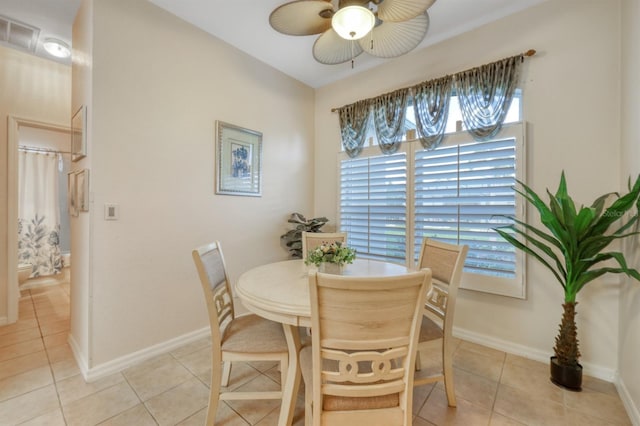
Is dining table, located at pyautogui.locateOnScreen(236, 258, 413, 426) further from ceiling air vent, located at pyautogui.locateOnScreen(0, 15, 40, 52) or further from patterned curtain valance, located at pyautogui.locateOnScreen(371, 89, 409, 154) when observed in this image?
ceiling air vent, located at pyautogui.locateOnScreen(0, 15, 40, 52)

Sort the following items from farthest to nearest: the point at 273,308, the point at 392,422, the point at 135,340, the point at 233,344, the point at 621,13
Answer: the point at 135,340 < the point at 621,13 < the point at 233,344 < the point at 273,308 < the point at 392,422

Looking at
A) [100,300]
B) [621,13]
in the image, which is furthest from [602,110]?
[100,300]

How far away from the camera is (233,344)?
4.65ft

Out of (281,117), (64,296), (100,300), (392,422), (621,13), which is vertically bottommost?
(64,296)

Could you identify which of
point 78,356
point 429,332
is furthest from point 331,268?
point 78,356

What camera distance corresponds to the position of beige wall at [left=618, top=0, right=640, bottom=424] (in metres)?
1.50

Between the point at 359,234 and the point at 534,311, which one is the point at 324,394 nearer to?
the point at 534,311

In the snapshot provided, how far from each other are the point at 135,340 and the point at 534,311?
10.3 ft

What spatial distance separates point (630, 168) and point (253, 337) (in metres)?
2.47

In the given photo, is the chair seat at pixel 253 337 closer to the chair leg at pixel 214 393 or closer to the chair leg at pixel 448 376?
the chair leg at pixel 214 393

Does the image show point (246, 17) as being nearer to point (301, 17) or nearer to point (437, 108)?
point (301, 17)

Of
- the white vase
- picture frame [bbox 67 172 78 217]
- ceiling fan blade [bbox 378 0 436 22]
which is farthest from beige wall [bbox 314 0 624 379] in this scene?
picture frame [bbox 67 172 78 217]

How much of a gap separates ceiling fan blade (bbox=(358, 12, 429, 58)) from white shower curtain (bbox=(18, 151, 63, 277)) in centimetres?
544

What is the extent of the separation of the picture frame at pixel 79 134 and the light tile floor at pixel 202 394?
1.58m
